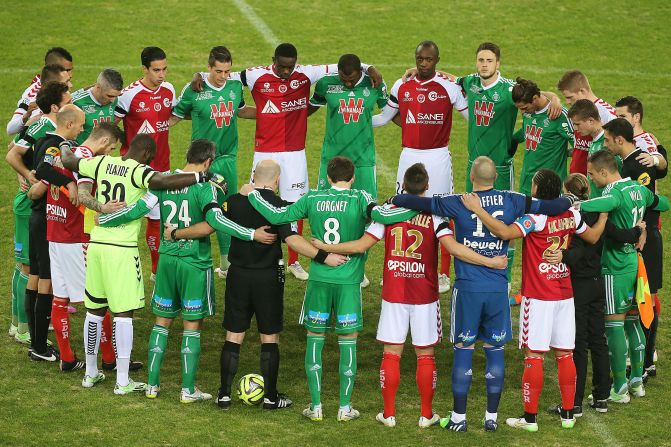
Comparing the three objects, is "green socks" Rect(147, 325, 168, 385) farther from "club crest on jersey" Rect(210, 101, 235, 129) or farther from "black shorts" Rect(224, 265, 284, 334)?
"club crest on jersey" Rect(210, 101, 235, 129)

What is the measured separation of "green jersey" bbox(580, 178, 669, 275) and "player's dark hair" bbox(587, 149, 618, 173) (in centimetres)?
15

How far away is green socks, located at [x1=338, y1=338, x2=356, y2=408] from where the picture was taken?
10.1 m

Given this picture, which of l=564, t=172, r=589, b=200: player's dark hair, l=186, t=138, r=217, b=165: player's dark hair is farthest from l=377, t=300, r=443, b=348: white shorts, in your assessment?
l=186, t=138, r=217, b=165: player's dark hair

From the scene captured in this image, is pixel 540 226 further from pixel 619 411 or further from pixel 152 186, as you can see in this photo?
pixel 152 186

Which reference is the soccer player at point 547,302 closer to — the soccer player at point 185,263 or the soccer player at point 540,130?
the soccer player at point 540,130

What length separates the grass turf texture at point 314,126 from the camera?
32.4ft

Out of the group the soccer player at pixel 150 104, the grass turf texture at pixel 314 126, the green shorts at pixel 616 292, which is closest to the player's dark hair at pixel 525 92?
the grass turf texture at pixel 314 126

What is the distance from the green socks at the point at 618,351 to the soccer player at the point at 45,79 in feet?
20.7

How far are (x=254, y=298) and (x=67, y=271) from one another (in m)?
2.15

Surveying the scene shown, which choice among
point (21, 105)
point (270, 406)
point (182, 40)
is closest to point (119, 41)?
point (182, 40)

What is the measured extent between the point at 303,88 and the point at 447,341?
3.50 m

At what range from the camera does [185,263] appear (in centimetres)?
1033

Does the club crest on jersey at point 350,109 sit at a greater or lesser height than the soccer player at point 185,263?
greater

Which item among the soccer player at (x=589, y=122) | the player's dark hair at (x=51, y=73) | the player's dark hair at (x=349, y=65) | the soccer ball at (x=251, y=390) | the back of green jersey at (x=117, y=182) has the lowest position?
the soccer ball at (x=251, y=390)
